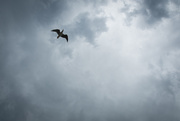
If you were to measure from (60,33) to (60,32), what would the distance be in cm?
39

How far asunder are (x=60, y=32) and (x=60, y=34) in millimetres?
Answer: 902

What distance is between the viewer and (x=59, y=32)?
61.4m

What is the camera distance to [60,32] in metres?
61.3

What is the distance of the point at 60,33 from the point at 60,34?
0.54 m

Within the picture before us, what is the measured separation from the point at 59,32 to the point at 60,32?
398mm

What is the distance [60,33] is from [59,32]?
1.67 ft

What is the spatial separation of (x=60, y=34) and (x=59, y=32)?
89 cm

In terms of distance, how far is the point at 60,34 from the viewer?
61969mm

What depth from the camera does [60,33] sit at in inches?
2422
